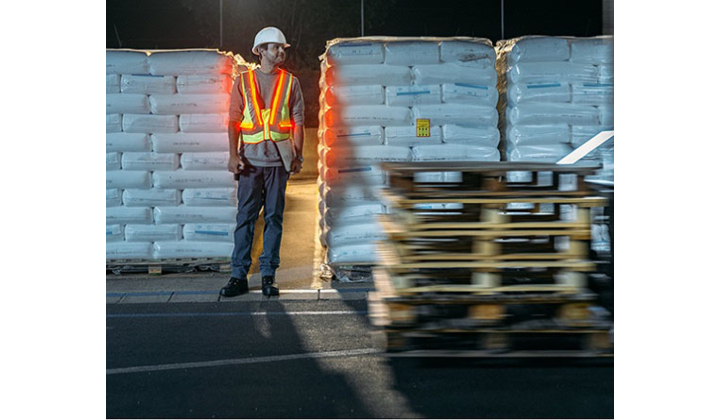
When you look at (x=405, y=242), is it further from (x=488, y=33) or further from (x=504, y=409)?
(x=488, y=33)

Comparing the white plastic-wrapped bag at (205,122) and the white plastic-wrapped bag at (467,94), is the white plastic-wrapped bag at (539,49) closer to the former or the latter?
the white plastic-wrapped bag at (467,94)

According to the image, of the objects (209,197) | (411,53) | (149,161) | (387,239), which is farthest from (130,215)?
(387,239)

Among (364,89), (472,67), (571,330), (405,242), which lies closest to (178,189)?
(364,89)

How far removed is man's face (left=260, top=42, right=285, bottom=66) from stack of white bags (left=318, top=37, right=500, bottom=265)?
2.79 feet

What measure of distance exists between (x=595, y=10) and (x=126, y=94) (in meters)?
15.3

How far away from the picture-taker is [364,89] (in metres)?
8.74

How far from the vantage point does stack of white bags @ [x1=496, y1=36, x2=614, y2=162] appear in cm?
882

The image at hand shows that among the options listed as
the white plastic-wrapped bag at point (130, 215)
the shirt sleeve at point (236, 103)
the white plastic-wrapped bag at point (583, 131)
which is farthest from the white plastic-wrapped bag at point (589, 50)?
the white plastic-wrapped bag at point (130, 215)

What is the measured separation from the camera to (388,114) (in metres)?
8.77

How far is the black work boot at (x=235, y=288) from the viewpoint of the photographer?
811 centimetres

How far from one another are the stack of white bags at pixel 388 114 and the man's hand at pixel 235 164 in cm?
107

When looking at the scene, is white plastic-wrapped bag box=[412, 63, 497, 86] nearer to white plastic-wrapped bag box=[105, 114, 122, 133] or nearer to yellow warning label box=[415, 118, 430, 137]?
yellow warning label box=[415, 118, 430, 137]

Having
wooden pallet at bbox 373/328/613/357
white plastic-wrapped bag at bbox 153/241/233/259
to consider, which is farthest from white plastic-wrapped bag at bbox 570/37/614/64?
wooden pallet at bbox 373/328/613/357

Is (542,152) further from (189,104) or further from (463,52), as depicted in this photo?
(189,104)
